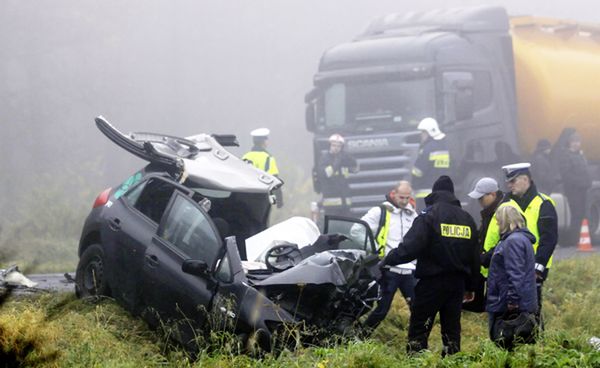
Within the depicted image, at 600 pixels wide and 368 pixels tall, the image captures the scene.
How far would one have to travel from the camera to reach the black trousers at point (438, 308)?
8648 millimetres

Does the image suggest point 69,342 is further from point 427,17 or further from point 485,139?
point 427,17

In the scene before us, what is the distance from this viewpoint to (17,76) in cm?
3231

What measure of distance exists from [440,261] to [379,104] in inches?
421

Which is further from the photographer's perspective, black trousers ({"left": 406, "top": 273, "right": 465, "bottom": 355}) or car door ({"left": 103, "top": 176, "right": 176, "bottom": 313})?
car door ({"left": 103, "top": 176, "right": 176, "bottom": 313})

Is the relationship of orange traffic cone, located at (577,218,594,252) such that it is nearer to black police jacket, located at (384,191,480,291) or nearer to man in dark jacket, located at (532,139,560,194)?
man in dark jacket, located at (532,139,560,194)

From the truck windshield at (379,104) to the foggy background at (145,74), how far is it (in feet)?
28.3

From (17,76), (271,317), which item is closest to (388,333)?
(271,317)

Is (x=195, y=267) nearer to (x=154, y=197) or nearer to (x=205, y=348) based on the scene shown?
(x=205, y=348)

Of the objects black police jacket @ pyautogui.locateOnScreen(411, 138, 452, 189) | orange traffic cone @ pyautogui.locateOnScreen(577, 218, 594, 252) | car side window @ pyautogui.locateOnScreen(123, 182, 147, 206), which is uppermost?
car side window @ pyautogui.locateOnScreen(123, 182, 147, 206)

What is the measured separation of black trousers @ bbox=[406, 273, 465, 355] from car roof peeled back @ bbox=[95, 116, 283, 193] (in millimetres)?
2819

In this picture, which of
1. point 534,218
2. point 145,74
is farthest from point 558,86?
point 145,74

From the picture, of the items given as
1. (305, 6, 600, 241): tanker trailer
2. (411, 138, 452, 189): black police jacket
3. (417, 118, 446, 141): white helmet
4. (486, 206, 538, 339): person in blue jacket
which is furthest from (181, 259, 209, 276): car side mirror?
(305, 6, 600, 241): tanker trailer

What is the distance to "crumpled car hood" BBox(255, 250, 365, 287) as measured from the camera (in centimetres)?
864

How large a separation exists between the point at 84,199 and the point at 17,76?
27.9ft
